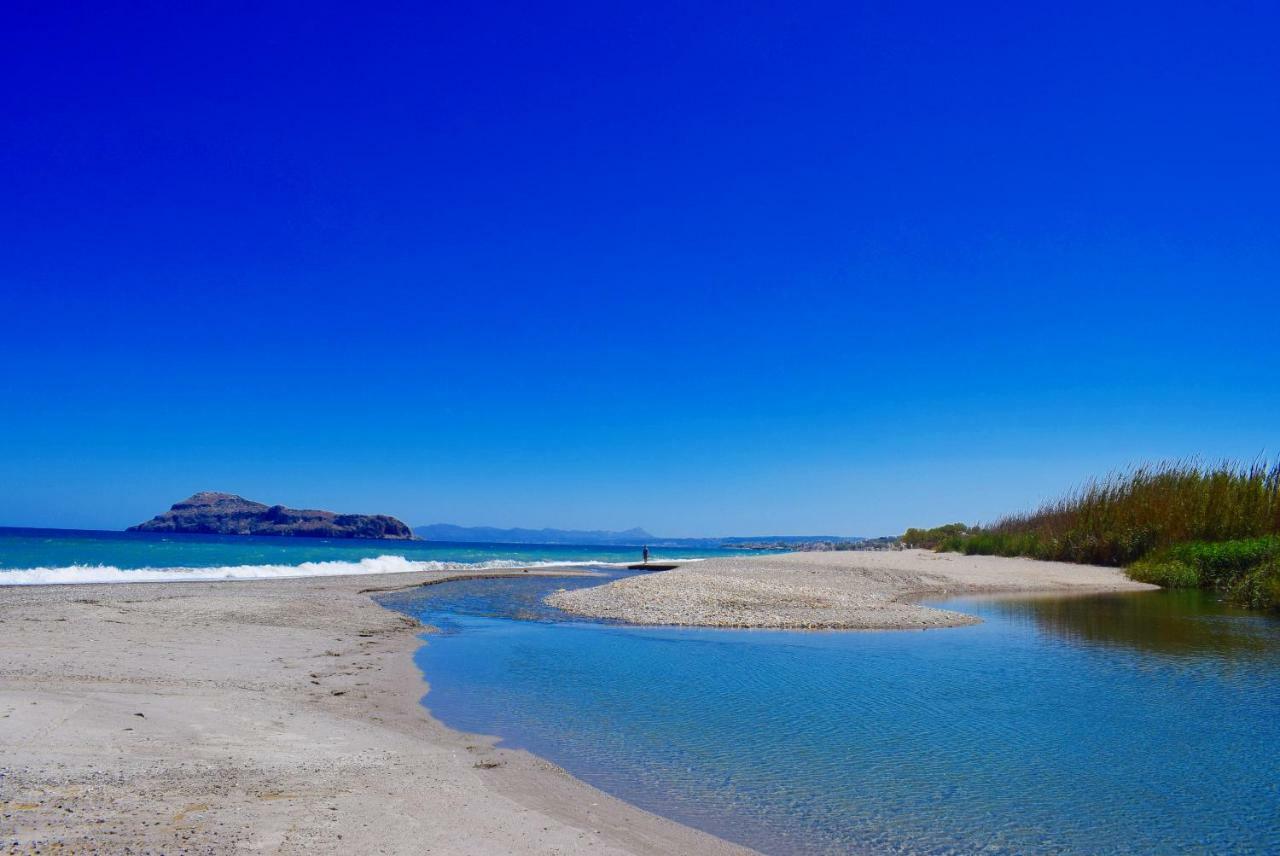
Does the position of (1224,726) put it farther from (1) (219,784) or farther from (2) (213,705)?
(2) (213,705)

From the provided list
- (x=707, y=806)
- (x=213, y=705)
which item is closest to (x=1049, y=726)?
(x=707, y=806)

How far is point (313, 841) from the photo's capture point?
4.93 meters

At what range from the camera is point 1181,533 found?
116ft

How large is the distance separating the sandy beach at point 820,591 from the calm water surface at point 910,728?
7.68 ft

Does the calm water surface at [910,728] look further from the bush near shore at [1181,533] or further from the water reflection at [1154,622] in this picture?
the bush near shore at [1181,533]

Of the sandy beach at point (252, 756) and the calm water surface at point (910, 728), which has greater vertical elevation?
the sandy beach at point (252, 756)

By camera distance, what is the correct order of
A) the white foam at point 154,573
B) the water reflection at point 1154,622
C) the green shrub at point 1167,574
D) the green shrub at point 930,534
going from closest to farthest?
the water reflection at point 1154,622 < the green shrub at point 1167,574 < the white foam at point 154,573 < the green shrub at point 930,534

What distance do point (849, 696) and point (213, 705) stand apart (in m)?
8.27

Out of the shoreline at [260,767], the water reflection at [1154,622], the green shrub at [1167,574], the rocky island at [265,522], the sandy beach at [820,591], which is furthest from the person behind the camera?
the rocky island at [265,522]

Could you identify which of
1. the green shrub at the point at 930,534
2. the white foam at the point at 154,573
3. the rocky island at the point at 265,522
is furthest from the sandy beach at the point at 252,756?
the rocky island at the point at 265,522

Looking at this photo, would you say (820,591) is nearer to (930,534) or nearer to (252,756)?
(252,756)

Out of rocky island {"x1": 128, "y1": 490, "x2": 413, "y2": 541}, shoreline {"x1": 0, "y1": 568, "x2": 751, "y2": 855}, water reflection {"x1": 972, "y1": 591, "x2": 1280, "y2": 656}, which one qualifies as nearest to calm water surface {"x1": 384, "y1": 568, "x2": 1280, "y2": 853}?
water reflection {"x1": 972, "y1": 591, "x2": 1280, "y2": 656}

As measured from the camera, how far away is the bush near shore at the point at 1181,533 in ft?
90.3

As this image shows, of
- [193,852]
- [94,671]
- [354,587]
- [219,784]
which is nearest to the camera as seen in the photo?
[193,852]
